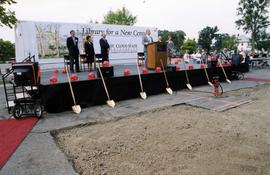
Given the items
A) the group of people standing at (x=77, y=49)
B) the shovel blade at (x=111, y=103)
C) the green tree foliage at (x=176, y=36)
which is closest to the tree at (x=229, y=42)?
the green tree foliage at (x=176, y=36)

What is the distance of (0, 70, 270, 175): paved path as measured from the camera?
304 centimetres

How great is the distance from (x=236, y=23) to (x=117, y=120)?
42.9 m

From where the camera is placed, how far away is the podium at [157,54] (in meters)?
8.76

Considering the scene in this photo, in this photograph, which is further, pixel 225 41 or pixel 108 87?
pixel 225 41

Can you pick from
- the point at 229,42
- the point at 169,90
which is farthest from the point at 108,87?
the point at 229,42

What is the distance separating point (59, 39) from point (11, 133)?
33.1 ft

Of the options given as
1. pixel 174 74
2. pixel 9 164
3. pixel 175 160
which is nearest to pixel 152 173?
pixel 175 160

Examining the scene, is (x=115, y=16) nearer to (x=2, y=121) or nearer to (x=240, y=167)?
(x=2, y=121)

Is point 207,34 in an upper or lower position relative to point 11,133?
upper

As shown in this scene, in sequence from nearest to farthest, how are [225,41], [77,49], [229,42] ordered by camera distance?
1. [77,49]
2. [229,42]
3. [225,41]

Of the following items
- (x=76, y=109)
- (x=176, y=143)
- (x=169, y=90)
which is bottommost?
(x=176, y=143)

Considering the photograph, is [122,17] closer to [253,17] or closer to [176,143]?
[253,17]

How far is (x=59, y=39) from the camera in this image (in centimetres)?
1359

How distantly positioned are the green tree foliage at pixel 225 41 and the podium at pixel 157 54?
65393 millimetres
